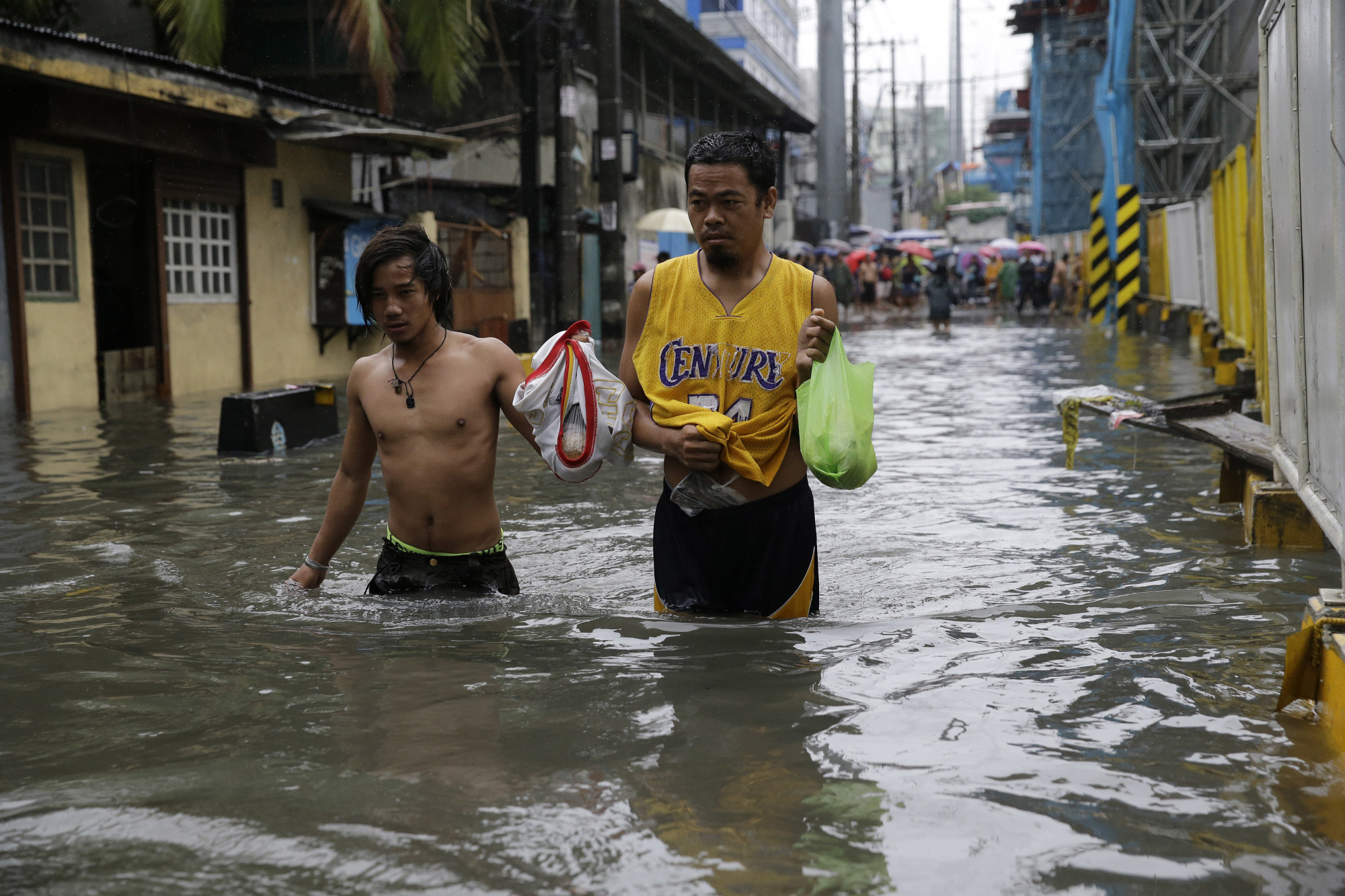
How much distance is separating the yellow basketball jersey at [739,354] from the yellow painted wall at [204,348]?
1267 centimetres

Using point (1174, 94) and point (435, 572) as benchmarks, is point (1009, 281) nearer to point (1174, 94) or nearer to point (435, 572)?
point (1174, 94)

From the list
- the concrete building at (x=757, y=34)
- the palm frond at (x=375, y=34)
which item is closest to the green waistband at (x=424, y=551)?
the palm frond at (x=375, y=34)

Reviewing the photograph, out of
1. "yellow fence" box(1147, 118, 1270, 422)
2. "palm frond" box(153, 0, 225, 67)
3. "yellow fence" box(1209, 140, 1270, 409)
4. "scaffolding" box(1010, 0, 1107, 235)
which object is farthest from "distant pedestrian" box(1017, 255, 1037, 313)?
"palm frond" box(153, 0, 225, 67)

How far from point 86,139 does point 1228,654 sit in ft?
41.3

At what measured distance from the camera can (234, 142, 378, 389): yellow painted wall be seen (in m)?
17.0

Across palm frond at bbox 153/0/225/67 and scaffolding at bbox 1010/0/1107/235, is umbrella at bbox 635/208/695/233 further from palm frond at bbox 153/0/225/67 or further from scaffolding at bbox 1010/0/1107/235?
scaffolding at bbox 1010/0/1107/235

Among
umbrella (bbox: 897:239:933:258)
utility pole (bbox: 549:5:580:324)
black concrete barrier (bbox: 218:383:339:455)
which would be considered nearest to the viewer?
black concrete barrier (bbox: 218:383:339:455)

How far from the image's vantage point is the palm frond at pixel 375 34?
17.6 meters

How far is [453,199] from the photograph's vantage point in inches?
916

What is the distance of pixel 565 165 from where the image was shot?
18.4m

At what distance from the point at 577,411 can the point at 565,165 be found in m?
15.0

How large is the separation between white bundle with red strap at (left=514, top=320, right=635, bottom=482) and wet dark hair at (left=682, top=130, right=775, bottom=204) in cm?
58

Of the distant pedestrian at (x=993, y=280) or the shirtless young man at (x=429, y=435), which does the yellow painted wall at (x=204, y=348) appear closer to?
the shirtless young man at (x=429, y=435)

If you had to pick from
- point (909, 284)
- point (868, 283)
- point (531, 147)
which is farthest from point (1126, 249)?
point (868, 283)
